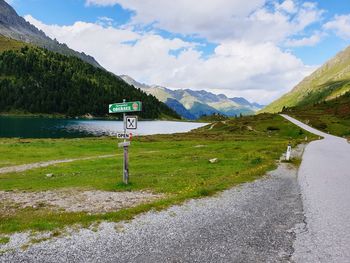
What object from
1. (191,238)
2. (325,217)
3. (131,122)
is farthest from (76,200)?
(325,217)

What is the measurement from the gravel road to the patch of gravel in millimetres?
2991

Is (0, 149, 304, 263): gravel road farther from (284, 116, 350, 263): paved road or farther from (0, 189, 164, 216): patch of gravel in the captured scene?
(0, 189, 164, 216): patch of gravel

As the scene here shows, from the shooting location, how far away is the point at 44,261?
11320 millimetres

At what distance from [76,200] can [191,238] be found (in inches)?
376

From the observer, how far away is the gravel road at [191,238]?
11.8 meters

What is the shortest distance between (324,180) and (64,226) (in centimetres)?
2126

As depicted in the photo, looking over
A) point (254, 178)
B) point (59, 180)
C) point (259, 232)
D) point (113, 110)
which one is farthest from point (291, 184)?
point (59, 180)

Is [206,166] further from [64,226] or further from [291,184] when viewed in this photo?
[64,226]

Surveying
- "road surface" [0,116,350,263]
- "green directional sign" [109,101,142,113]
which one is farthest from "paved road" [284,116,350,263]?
"green directional sign" [109,101,142,113]

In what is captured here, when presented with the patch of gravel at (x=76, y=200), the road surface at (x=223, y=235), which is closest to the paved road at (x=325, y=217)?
the road surface at (x=223, y=235)

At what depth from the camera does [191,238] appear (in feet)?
44.4

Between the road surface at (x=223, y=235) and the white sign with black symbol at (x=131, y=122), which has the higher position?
the white sign with black symbol at (x=131, y=122)

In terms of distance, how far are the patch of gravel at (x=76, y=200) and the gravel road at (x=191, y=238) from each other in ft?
9.81

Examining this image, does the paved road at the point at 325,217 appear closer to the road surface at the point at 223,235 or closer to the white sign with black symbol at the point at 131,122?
the road surface at the point at 223,235
